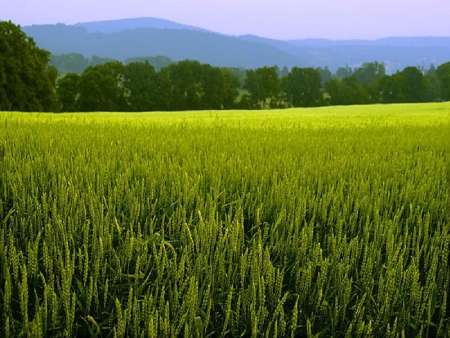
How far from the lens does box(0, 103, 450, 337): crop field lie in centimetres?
149

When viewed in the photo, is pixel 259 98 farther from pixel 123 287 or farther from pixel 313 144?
pixel 123 287

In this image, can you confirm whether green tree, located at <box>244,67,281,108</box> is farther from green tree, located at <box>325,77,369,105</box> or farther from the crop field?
the crop field

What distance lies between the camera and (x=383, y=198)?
2943 millimetres

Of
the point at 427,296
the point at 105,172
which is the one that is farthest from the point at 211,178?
the point at 427,296

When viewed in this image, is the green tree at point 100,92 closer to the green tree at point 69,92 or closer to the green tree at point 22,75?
the green tree at point 69,92

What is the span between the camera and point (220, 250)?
183cm

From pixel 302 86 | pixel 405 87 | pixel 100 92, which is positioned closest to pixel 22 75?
pixel 100 92

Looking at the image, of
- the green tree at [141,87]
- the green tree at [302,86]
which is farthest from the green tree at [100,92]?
the green tree at [302,86]

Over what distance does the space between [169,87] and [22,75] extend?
72.2 feet

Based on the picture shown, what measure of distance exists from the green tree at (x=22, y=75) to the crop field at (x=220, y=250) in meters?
31.0

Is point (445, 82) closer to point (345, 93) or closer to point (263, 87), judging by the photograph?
point (345, 93)

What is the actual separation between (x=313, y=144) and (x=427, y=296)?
3.89 metres

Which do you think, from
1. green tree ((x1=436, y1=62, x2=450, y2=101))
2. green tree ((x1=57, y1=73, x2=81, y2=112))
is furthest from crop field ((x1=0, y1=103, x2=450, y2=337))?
green tree ((x1=436, y1=62, x2=450, y2=101))

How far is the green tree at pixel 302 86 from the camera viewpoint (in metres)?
63.4
